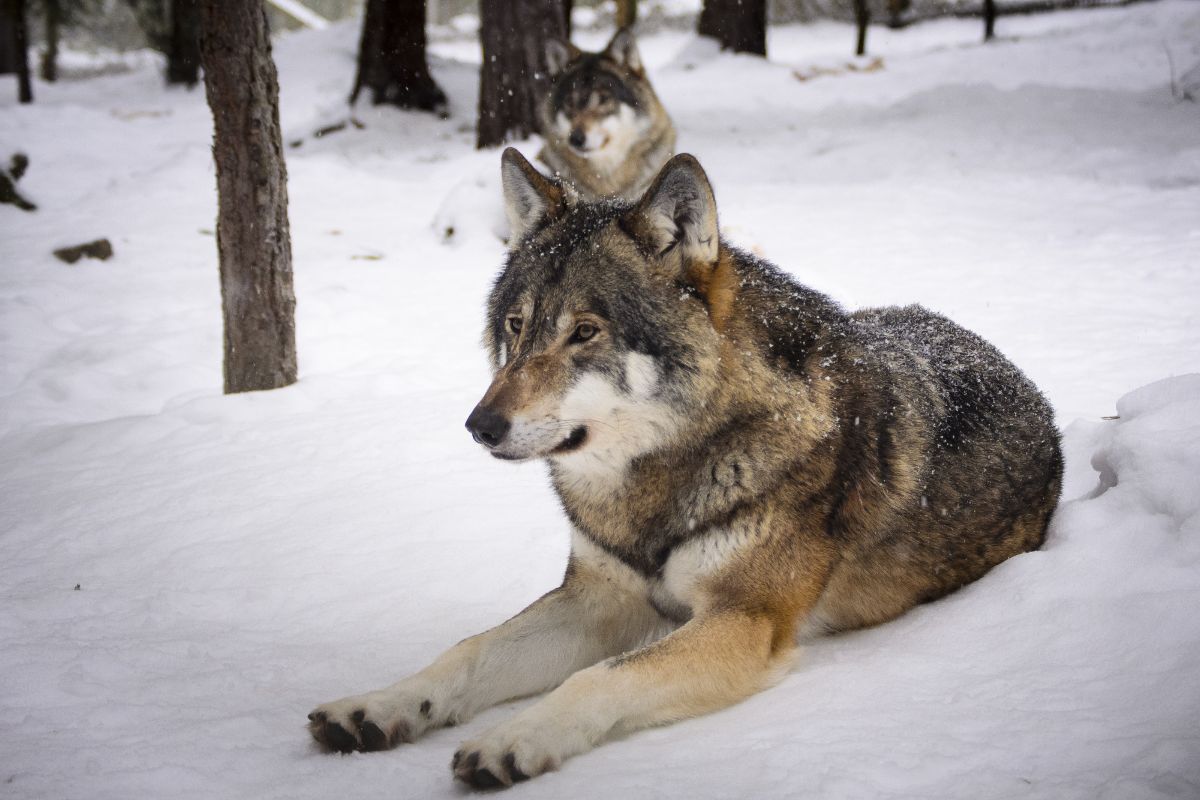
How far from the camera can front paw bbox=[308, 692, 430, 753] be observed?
2338mm

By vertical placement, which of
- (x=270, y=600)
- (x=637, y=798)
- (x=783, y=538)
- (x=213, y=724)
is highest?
(x=783, y=538)

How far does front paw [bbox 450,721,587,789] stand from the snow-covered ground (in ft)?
0.17

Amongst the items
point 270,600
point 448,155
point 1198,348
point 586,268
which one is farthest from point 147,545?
point 448,155

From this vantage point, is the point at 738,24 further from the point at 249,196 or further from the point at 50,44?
the point at 50,44

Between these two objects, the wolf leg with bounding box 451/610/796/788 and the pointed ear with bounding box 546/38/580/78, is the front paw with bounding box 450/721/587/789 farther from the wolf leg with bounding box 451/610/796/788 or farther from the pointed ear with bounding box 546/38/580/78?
the pointed ear with bounding box 546/38/580/78

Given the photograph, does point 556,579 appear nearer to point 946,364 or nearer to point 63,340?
point 946,364

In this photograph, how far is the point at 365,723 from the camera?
2355 mm

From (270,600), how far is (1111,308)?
19.2 feet

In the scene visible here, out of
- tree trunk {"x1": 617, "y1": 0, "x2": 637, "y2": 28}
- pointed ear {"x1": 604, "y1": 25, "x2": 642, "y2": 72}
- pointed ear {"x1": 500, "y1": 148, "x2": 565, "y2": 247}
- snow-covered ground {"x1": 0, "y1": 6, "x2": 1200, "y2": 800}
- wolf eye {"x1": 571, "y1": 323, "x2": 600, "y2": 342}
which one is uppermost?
tree trunk {"x1": 617, "y1": 0, "x2": 637, "y2": 28}

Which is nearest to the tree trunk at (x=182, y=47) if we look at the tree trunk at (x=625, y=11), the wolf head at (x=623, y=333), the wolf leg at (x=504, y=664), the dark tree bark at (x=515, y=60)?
the tree trunk at (x=625, y=11)

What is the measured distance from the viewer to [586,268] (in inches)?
108

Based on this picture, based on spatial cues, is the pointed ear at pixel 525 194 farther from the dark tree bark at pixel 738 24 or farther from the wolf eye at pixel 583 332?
the dark tree bark at pixel 738 24

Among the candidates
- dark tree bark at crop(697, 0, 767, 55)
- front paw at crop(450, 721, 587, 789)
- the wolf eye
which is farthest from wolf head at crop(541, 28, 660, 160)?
dark tree bark at crop(697, 0, 767, 55)

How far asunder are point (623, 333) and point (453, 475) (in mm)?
2084
